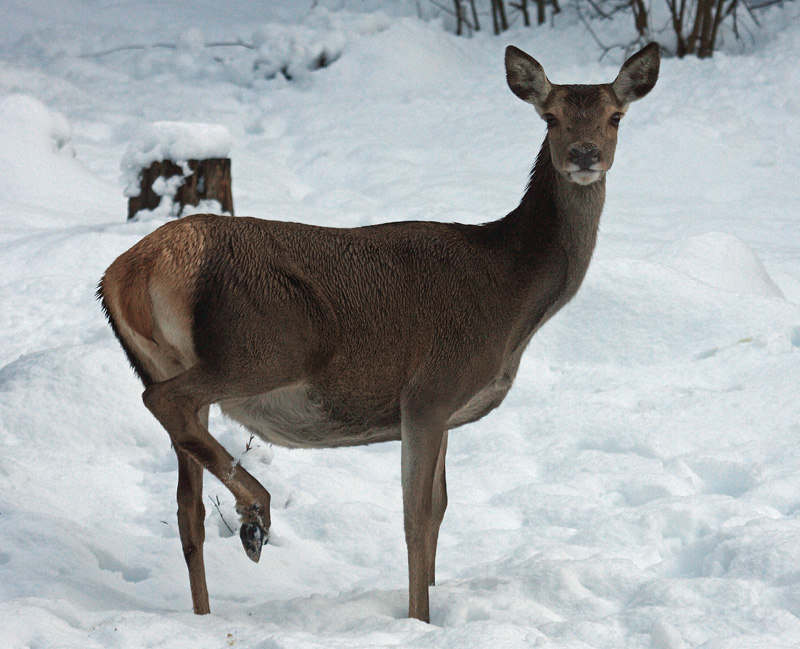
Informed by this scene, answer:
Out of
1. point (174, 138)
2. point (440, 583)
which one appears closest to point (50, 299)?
point (174, 138)

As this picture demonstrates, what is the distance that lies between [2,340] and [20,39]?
933cm

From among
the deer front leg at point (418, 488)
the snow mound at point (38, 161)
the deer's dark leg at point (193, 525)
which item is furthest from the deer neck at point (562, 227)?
the snow mound at point (38, 161)

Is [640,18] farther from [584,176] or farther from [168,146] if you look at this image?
[584,176]

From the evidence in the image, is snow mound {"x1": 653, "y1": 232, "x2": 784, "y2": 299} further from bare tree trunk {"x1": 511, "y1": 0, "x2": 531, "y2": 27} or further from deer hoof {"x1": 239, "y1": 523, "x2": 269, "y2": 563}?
bare tree trunk {"x1": 511, "y1": 0, "x2": 531, "y2": 27}

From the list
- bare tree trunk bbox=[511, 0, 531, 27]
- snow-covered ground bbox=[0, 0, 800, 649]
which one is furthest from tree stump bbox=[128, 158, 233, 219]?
bare tree trunk bbox=[511, 0, 531, 27]

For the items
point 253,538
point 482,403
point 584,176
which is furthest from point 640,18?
point 253,538

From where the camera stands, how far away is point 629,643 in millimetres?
3580

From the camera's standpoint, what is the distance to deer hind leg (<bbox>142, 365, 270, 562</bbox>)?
12.0 ft

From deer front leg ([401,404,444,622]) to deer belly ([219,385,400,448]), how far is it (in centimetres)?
20

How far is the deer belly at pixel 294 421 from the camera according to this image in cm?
397

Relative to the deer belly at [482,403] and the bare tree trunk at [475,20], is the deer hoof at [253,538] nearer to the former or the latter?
the deer belly at [482,403]

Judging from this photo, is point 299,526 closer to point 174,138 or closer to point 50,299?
point 50,299

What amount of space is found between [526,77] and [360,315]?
1.39 metres

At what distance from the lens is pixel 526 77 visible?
4430mm
